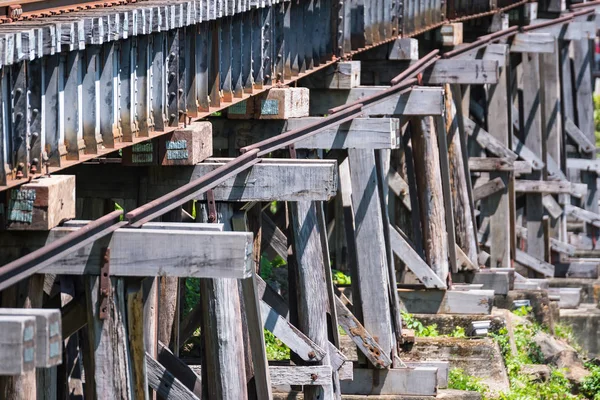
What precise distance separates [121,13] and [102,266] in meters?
1.32

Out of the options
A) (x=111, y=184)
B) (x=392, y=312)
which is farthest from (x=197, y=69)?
(x=392, y=312)

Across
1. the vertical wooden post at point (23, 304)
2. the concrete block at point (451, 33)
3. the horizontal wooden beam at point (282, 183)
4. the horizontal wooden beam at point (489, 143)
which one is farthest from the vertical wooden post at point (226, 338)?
the concrete block at point (451, 33)

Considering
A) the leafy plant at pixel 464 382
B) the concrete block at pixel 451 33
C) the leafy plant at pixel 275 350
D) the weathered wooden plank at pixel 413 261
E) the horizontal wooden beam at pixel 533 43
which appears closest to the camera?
the leafy plant at pixel 275 350

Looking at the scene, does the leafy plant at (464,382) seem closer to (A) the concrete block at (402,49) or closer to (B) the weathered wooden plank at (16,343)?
(A) the concrete block at (402,49)

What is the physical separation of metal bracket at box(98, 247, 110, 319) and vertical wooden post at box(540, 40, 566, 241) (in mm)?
10442

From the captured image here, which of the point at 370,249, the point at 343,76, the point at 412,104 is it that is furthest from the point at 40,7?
the point at 343,76

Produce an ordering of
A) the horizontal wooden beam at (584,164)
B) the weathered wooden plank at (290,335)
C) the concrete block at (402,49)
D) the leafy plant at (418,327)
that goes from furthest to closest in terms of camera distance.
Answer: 1. the horizontal wooden beam at (584,164)
2. the concrete block at (402,49)
3. the leafy plant at (418,327)
4. the weathered wooden plank at (290,335)

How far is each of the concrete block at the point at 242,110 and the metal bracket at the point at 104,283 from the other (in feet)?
10.9

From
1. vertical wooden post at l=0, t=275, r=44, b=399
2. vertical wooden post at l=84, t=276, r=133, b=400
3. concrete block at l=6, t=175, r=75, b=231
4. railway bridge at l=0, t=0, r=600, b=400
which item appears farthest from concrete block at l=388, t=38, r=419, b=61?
vertical wooden post at l=84, t=276, r=133, b=400

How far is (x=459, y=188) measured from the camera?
40.7 ft

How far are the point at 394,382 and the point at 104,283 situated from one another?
4.47 meters

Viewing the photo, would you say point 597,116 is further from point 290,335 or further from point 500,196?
point 290,335

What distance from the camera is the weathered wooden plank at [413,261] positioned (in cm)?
1046

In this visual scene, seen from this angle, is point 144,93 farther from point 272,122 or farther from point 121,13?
point 272,122
